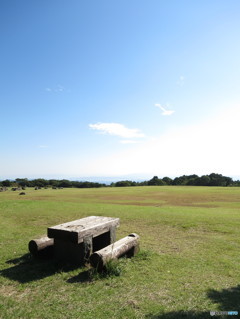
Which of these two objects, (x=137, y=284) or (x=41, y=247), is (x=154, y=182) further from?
(x=137, y=284)

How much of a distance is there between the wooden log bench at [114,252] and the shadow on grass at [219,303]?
197cm

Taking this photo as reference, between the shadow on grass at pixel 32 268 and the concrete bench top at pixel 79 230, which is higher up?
the concrete bench top at pixel 79 230

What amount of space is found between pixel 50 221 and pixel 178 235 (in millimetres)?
7644

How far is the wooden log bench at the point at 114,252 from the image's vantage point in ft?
18.3

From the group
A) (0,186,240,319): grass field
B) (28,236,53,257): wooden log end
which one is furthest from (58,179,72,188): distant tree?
(28,236,53,257): wooden log end

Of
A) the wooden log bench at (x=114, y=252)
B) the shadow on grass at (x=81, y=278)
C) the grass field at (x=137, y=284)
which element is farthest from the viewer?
the wooden log bench at (x=114, y=252)

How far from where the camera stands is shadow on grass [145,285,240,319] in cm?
387

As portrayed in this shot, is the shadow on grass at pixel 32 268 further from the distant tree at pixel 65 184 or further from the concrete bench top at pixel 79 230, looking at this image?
the distant tree at pixel 65 184

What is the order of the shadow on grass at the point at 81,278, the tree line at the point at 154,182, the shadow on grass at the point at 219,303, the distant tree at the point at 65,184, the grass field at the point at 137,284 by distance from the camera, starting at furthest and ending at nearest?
the distant tree at the point at 65,184
the tree line at the point at 154,182
the shadow on grass at the point at 81,278
the grass field at the point at 137,284
the shadow on grass at the point at 219,303

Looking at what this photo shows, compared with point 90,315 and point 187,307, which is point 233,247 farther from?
point 90,315

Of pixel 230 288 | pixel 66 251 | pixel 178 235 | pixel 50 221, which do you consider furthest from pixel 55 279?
pixel 50 221

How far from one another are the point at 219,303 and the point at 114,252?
2798mm

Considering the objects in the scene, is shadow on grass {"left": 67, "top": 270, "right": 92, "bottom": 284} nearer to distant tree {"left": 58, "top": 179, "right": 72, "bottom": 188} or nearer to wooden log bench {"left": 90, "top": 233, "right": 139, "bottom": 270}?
wooden log bench {"left": 90, "top": 233, "right": 139, "bottom": 270}

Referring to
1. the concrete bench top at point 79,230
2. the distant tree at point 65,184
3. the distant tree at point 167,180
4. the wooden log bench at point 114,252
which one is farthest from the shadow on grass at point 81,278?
the distant tree at point 167,180
